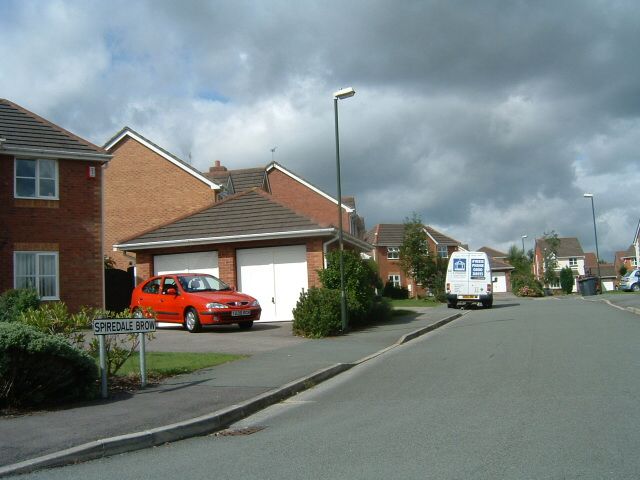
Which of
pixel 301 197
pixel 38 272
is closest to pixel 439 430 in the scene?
pixel 38 272

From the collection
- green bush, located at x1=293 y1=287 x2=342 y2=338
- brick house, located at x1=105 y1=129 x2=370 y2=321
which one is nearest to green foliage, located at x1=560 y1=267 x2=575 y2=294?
brick house, located at x1=105 y1=129 x2=370 y2=321

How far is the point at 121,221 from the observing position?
31.7m

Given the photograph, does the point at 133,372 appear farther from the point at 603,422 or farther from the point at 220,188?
the point at 220,188

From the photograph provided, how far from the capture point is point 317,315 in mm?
16375

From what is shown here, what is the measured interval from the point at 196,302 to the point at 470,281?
56.2ft

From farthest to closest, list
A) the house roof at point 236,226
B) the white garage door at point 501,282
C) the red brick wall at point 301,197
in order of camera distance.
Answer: the white garage door at point 501,282 → the red brick wall at point 301,197 → the house roof at point 236,226

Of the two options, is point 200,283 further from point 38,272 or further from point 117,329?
point 117,329

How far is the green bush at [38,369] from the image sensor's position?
7598mm

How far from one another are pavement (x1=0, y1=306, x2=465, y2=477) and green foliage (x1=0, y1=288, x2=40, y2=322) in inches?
179

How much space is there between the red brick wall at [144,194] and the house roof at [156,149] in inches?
7.2

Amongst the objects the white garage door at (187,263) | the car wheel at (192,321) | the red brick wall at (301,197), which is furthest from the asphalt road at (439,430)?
the red brick wall at (301,197)

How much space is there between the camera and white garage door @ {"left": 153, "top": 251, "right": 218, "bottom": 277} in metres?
22.1

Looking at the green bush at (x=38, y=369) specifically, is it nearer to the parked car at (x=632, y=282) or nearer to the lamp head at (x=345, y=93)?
the lamp head at (x=345, y=93)

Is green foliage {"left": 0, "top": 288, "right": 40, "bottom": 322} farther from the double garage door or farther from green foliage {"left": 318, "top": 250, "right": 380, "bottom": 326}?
green foliage {"left": 318, "top": 250, "right": 380, "bottom": 326}
